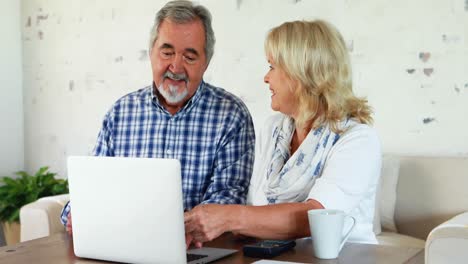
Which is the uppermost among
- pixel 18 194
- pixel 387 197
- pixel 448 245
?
pixel 448 245

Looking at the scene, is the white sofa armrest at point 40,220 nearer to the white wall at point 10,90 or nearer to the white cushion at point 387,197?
the white wall at point 10,90

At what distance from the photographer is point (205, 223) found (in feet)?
5.52

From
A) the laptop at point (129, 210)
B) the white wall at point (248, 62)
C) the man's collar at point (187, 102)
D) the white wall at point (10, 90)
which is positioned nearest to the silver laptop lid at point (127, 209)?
the laptop at point (129, 210)

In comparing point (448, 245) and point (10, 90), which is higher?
point (10, 90)

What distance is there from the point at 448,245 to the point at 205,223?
74cm

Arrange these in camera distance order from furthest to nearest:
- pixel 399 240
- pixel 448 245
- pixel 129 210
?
pixel 399 240
pixel 448 245
pixel 129 210

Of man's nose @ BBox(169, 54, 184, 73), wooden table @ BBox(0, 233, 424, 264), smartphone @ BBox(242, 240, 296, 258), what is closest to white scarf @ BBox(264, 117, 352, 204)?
wooden table @ BBox(0, 233, 424, 264)

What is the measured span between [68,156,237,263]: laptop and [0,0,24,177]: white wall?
3065 millimetres

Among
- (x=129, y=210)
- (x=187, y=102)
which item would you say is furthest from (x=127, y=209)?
(x=187, y=102)

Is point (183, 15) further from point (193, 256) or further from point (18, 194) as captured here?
point (18, 194)

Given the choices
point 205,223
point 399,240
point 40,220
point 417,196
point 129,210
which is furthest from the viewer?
point 40,220

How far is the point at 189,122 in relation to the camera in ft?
8.23

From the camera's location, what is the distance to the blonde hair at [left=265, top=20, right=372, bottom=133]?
6.60 feet

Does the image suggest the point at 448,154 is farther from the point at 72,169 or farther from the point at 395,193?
the point at 72,169
